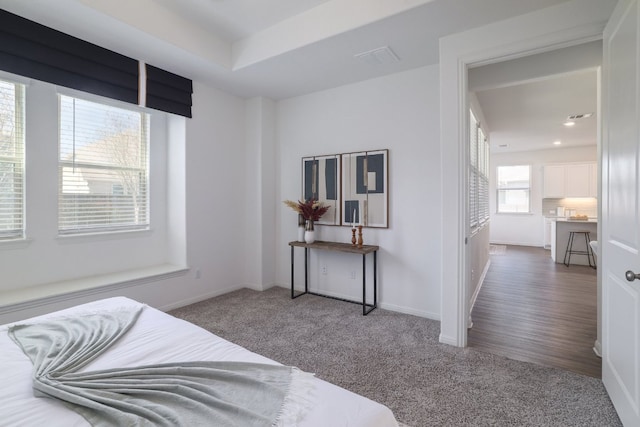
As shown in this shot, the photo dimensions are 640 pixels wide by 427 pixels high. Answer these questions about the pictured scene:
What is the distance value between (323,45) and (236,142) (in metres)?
1.94

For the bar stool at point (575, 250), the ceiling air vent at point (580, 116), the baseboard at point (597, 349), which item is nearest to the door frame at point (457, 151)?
the baseboard at point (597, 349)

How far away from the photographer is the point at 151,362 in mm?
1272

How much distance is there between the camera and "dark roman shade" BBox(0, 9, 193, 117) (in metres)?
2.43

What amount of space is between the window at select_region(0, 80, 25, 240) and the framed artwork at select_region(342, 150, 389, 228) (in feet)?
10.3

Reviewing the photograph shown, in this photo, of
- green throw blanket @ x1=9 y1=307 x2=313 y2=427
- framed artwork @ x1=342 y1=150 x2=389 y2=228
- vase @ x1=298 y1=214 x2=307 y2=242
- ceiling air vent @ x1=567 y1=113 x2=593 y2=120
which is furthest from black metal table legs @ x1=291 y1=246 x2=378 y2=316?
ceiling air vent @ x1=567 y1=113 x2=593 y2=120

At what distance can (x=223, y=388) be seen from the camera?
3.57 ft

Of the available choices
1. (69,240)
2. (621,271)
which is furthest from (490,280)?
(69,240)

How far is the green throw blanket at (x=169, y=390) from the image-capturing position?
37.1 inches

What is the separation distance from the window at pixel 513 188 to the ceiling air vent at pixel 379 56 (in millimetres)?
7217

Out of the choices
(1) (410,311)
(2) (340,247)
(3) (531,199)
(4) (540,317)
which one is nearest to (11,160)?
(2) (340,247)

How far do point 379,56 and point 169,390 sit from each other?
308 centimetres

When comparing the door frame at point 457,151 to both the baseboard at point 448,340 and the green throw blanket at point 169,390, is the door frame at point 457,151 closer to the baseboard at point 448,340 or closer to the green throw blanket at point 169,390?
the baseboard at point 448,340

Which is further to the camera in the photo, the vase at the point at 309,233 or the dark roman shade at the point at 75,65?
the vase at the point at 309,233

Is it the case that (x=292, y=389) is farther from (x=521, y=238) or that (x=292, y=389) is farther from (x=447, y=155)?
(x=521, y=238)
